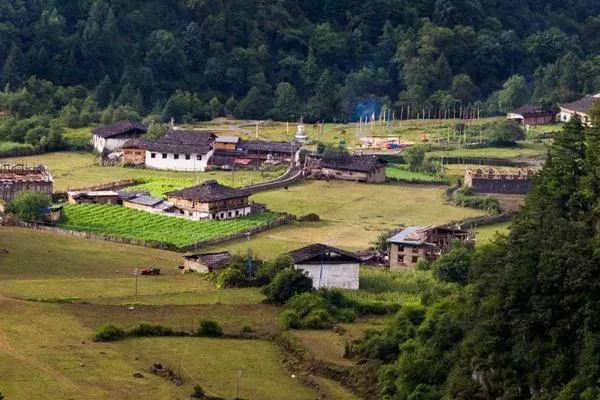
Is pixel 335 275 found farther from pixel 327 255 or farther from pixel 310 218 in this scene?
pixel 310 218

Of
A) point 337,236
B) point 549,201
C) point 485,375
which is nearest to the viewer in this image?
point 485,375

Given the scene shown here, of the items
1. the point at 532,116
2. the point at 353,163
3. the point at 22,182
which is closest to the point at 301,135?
the point at 353,163

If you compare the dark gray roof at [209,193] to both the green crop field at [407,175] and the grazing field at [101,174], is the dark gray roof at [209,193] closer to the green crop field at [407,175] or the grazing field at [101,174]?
the grazing field at [101,174]

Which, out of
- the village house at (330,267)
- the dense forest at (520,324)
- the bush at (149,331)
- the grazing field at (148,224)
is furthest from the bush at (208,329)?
the grazing field at (148,224)

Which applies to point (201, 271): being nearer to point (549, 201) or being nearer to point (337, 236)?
point (337, 236)

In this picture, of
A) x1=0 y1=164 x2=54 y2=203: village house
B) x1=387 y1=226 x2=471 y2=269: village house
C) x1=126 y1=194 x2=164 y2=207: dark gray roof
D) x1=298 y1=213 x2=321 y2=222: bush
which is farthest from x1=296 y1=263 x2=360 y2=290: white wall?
x1=0 y1=164 x2=54 y2=203: village house

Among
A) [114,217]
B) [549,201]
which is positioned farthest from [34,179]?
[549,201]

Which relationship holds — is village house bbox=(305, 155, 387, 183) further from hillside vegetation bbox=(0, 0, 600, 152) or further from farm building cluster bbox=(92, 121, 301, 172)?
hillside vegetation bbox=(0, 0, 600, 152)
